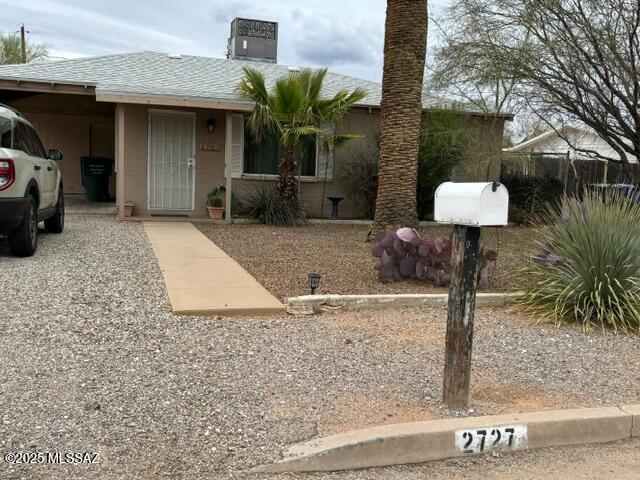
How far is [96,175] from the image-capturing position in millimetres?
17531

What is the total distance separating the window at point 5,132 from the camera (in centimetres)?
823

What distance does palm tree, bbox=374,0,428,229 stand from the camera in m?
10.5

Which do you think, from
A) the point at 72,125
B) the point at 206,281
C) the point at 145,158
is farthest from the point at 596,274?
the point at 72,125

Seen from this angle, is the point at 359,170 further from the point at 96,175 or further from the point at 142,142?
the point at 96,175

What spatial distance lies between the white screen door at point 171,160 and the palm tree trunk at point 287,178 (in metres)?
2.28

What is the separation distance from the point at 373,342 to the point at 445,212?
1.85m

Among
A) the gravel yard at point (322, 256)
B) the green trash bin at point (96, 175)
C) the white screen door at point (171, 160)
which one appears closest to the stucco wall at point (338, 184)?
the gravel yard at point (322, 256)

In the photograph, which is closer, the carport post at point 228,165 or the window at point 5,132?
the window at point 5,132

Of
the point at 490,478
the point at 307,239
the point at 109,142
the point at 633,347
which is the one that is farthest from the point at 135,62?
the point at 490,478

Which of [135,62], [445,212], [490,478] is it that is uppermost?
[135,62]

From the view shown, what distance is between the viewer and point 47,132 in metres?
18.0

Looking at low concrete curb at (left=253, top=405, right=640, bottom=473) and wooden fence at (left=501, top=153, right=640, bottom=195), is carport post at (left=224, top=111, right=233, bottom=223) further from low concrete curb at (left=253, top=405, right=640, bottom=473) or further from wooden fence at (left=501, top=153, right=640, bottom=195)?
low concrete curb at (left=253, top=405, right=640, bottom=473)

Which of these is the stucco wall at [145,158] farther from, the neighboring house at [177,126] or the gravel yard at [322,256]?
the gravel yard at [322,256]

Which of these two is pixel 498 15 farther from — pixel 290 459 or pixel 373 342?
pixel 290 459
